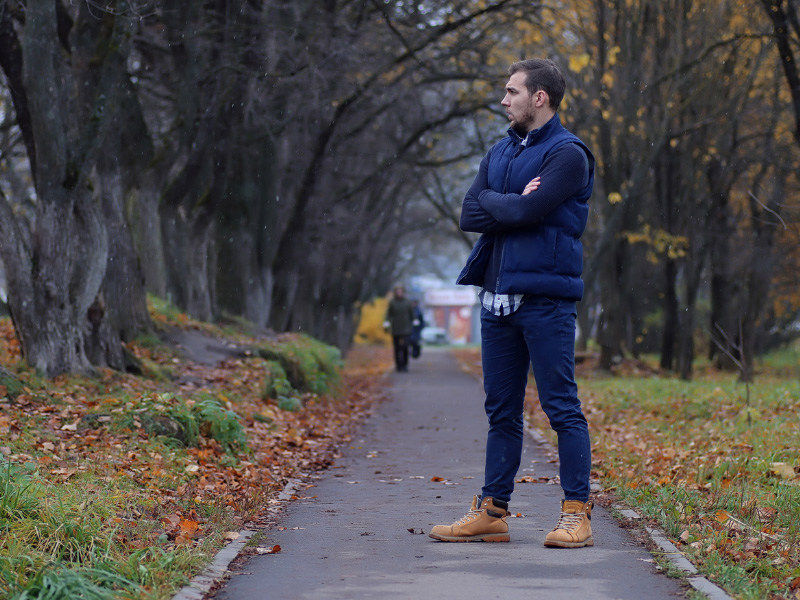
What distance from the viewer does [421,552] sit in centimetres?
544

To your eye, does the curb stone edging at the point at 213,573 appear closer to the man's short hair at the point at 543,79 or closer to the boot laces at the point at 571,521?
the boot laces at the point at 571,521

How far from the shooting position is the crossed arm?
5.39 m

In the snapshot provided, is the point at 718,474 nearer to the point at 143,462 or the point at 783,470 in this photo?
the point at 783,470

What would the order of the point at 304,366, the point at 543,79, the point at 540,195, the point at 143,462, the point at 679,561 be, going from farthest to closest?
the point at 304,366, the point at 143,462, the point at 543,79, the point at 540,195, the point at 679,561

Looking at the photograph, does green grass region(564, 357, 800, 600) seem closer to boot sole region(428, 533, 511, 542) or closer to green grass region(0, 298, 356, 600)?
boot sole region(428, 533, 511, 542)

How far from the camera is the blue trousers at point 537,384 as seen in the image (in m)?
5.46

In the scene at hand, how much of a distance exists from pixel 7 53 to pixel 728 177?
61.5ft

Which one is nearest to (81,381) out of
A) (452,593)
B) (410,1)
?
(452,593)

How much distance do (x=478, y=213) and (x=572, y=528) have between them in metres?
1.71

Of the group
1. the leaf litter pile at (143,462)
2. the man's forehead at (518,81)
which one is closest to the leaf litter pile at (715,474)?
the leaf litter pile at (143,462)

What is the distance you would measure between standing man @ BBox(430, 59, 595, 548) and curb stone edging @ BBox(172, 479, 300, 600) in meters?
1.06

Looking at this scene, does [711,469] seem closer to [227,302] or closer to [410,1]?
[410,1]

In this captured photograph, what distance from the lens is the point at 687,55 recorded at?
21578 millimetres

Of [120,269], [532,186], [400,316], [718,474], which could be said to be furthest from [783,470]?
[400,316]
